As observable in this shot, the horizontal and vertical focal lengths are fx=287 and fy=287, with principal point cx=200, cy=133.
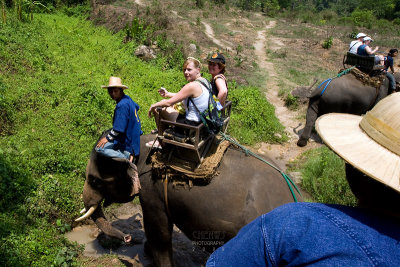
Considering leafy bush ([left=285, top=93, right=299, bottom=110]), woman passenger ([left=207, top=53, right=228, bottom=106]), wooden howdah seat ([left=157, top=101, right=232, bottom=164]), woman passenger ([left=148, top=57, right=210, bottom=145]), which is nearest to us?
wooden howdah seat ([left=157, top=101, right=232, bottom=164])

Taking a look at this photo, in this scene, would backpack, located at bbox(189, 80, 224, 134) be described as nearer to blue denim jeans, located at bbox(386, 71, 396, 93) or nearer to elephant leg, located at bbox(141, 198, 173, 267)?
elephant leg, located at bbox(141, 198, 173, 267)

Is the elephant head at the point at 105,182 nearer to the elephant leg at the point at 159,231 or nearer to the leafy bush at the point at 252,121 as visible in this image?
the elephant leg at the point at 159,231

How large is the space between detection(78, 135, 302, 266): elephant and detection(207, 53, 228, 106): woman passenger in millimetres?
857

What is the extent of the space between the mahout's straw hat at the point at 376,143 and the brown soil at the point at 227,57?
13.2 ft

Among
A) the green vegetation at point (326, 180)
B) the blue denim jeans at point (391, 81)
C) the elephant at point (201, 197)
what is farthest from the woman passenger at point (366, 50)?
the elephant at point (201, 197)

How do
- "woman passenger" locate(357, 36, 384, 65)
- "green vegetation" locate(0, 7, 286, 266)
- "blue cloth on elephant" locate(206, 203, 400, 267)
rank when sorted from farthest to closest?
"woman passenger" locate(357, 36, 384, 65) < "green vegetation" locate(0, 7, 286, 266) < "blue cloth on elephant" locate(206, 203, 400, 267)

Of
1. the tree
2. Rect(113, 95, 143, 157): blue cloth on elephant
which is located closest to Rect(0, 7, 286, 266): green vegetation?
Rect(113, 95, 143, 157): blue cloth on elephant

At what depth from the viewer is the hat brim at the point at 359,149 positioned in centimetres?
112

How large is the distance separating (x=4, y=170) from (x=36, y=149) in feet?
3.01

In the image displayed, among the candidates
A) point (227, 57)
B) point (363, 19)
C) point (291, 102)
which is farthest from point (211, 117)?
point (363, 19)

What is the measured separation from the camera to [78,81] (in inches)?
351

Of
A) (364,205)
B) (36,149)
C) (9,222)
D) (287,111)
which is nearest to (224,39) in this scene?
(287,111)

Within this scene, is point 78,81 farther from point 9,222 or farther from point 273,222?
point 273,222

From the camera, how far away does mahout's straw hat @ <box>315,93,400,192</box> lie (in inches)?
44.3
